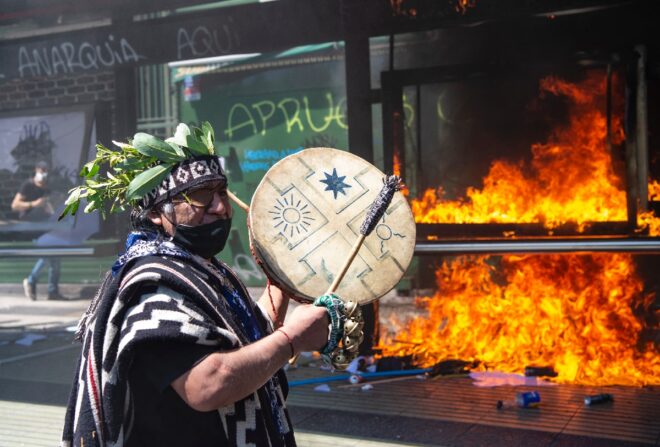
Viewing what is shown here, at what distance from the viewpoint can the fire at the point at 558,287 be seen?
699 centimetres

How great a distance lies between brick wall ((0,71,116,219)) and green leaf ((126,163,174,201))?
29.0 feet

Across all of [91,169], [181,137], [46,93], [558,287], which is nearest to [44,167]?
[46,93]

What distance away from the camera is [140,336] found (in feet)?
7.67

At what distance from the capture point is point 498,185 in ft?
25.4

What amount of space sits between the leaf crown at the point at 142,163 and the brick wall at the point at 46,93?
8.50 metres

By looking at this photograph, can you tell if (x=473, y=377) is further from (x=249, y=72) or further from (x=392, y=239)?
(x=249, y=72)

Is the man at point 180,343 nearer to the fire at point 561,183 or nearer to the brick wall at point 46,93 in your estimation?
the fire at point 561,183

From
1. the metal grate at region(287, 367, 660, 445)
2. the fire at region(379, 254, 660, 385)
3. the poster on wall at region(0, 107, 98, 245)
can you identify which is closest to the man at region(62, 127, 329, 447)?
the metal grate at region(287, 367, 660, 445)

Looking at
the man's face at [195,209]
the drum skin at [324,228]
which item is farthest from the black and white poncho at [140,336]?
the drum skin at [324,228]

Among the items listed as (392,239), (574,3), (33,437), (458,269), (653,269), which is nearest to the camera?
(392,239)

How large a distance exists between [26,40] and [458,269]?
475cm

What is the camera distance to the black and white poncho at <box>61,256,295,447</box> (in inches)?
93.1

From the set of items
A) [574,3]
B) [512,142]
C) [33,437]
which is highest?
[574,3]

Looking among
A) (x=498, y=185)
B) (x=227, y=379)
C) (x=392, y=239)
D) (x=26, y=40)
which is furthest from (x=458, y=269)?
(x=227, y=379)
